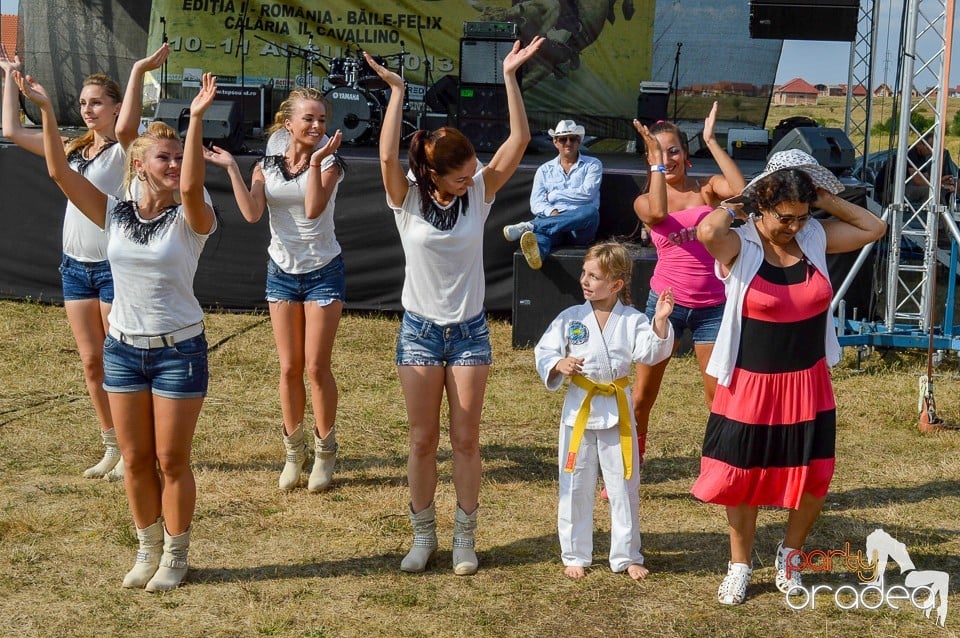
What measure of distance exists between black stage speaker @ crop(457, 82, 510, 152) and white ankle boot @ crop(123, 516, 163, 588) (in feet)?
26.1

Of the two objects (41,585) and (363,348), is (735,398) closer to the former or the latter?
(41,585)

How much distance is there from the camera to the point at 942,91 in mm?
6945

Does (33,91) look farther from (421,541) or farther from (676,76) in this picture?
(676,76)

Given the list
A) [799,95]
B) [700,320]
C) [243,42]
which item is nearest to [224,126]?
[243,42]

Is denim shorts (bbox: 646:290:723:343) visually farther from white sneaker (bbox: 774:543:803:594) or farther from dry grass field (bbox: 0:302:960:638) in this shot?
white sneaker (bbox: 774:543:803:594)

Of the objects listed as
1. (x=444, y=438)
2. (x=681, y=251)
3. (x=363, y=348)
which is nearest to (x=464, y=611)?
(x=681, y=251)

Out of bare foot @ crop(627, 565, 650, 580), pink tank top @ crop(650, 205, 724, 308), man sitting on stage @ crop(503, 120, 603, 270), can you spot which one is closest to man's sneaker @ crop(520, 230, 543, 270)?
man sitting on stage @ crop(503, 120, 603, 270)

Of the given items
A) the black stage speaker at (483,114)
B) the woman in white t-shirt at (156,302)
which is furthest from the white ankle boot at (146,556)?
the black stage speaker at (483,114)

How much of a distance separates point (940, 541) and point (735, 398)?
1.42 metres

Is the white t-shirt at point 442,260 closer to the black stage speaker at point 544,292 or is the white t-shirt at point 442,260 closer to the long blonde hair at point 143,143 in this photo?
the long blonde hair at point 143,143

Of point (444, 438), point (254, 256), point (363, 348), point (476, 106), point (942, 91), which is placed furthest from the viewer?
point (476, 106)

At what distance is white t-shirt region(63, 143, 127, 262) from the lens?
15.8ft

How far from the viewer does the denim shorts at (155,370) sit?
3.70m

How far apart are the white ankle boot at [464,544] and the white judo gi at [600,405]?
0.35m
